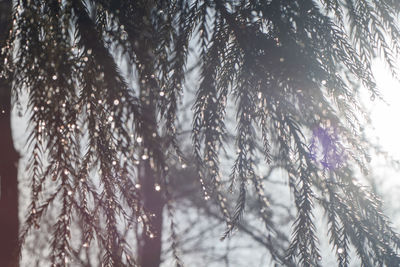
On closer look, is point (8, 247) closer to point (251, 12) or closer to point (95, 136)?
point (95, 136)

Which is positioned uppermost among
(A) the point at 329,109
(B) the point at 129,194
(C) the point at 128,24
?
(C) the point at 128,24

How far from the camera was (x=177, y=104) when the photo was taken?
963mm

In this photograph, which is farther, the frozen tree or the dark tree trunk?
the dark tree trunk

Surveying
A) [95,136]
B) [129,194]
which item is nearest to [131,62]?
[95,136]

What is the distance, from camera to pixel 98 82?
770 mm

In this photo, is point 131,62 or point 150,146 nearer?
point 150,146

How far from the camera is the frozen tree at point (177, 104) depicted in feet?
2.50

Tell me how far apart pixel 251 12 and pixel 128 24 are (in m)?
0.33

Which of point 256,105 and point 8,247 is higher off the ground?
point 256,105

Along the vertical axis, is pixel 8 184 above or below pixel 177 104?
above

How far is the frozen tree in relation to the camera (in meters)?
0.76

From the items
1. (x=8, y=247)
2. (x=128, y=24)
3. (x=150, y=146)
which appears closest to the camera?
(x=150, y=146)

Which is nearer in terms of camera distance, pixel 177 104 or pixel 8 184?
pixel 177 104

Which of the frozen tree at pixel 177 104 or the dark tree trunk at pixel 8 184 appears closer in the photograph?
the frozen tree at pixel 177 104
